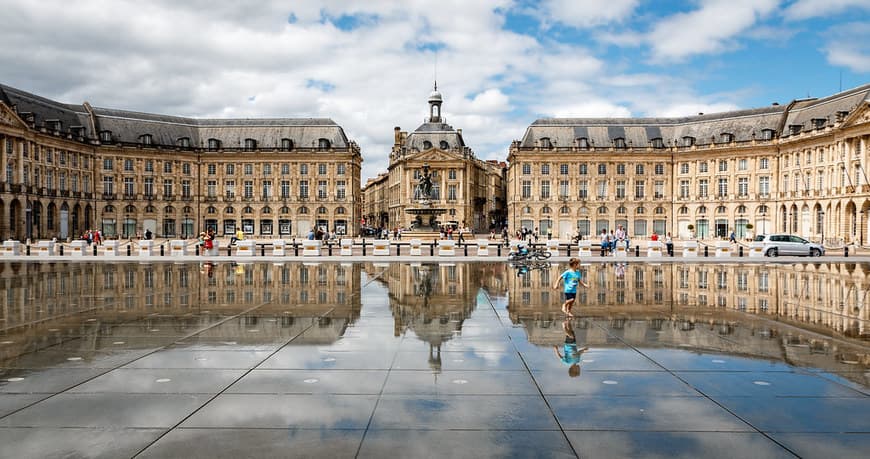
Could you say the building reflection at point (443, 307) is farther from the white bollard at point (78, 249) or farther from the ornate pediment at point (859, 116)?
the ornate pediment at point (859, 116)

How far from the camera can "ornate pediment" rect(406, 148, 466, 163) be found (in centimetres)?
10150

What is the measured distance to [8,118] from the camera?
219ft

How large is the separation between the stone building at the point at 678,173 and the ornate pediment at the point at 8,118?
61.0m

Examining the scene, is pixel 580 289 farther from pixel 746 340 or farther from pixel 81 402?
pixel 81 402

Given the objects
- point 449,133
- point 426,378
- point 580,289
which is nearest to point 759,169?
point 449,133

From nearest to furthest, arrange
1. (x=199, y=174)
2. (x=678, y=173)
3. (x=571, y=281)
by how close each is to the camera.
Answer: (x=571, y=281)
(x=678, y=173)
(x=199, y=174)

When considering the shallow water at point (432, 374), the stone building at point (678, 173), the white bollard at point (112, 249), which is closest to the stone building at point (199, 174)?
the stone building at point (678, 173)

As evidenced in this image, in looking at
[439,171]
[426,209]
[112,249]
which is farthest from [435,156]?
[112,249]

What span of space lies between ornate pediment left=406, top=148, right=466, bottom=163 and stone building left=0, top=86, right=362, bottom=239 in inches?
363

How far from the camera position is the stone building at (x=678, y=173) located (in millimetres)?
77625

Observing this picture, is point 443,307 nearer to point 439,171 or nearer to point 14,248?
point 14,248

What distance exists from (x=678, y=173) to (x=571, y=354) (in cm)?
8663

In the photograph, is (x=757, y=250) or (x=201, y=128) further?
(x=201, y=128)

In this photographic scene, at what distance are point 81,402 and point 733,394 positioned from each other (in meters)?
8.35
